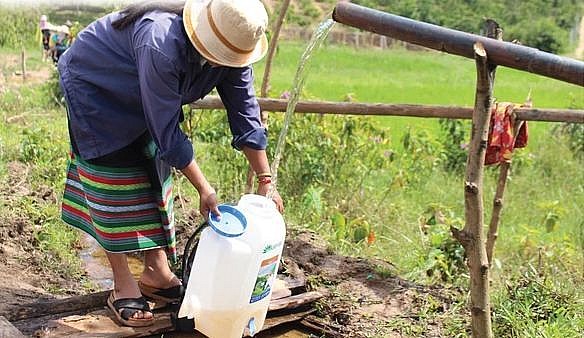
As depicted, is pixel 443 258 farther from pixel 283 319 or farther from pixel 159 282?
pixel 159 282

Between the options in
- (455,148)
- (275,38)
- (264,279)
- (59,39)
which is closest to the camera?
(264,279)

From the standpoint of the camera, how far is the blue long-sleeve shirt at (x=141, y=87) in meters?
2.52

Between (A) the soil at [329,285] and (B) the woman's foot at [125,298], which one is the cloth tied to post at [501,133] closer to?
(A) the soil at [329,285]

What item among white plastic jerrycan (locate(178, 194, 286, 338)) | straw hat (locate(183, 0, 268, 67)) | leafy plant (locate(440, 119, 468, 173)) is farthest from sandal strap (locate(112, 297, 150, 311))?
leafy plant (locate(440, 119, 468, 173))

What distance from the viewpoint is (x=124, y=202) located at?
296cm

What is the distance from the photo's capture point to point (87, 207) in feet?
10.2

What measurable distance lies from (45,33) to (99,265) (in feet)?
29.8

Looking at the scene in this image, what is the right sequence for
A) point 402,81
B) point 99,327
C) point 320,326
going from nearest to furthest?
point 99,327
point 320,326
point 402,81

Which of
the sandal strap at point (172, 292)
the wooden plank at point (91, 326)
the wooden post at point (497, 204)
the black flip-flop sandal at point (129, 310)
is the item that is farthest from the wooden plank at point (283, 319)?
the wooden post at point (497, 204)

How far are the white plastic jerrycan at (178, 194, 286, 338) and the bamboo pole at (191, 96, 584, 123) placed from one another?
127 centimetres

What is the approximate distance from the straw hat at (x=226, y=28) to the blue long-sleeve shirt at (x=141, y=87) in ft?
0.22

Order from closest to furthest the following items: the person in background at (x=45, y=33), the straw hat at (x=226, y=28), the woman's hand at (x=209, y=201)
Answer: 1. the straw hat at (x=226, y=28)
2. the woman's hand at (x=209, y=201)
3. the person in background at (x=45, y=33)

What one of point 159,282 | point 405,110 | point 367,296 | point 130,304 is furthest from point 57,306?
point 405,110

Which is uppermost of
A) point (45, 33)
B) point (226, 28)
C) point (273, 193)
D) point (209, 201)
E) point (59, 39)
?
point (226, 28)
